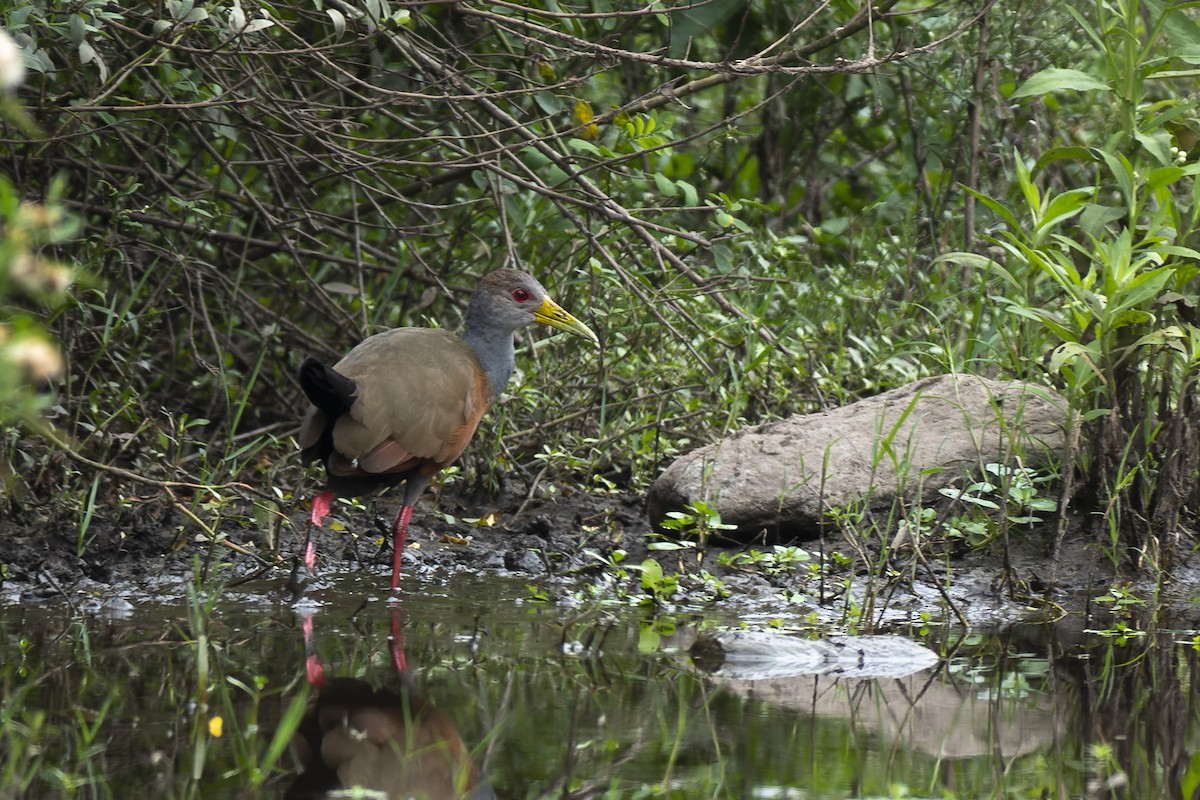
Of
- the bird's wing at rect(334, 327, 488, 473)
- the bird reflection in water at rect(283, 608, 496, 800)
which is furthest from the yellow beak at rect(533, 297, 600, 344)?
the bird reflection in water at rect(283, 608, 496, 800)

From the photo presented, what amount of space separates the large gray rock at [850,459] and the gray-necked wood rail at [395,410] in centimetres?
93

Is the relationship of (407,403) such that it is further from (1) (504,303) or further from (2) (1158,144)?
(2) (1158,144)

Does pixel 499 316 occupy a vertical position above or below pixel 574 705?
above

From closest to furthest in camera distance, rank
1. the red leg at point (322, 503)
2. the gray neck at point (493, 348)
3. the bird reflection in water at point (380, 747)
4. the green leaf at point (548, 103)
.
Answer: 1. the bird reflection in water at point (380, 747)
2. the red leg at point (322, 503)
3. the gray neck at point (493, 348)
4. the green leaf at point (548, 103)

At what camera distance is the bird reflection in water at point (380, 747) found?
290 cm

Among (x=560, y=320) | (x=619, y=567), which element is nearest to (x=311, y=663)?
(x=619, y=567)

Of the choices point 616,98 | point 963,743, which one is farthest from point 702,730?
point 616,98

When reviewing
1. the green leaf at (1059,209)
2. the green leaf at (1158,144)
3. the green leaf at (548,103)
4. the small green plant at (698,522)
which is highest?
the green leaf at (548,103)

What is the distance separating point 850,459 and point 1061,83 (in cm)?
165

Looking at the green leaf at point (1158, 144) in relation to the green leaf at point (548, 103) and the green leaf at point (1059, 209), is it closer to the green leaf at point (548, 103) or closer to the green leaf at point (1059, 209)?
the green leaf at point (1059, 209)

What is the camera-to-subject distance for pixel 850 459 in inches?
222

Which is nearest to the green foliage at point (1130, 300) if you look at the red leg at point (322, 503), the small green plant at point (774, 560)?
the small green plant at point (774, 560)

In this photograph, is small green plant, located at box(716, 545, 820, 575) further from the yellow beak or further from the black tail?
the black tail

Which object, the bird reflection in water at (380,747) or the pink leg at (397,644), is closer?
the bird reflection in water at (380,747)
